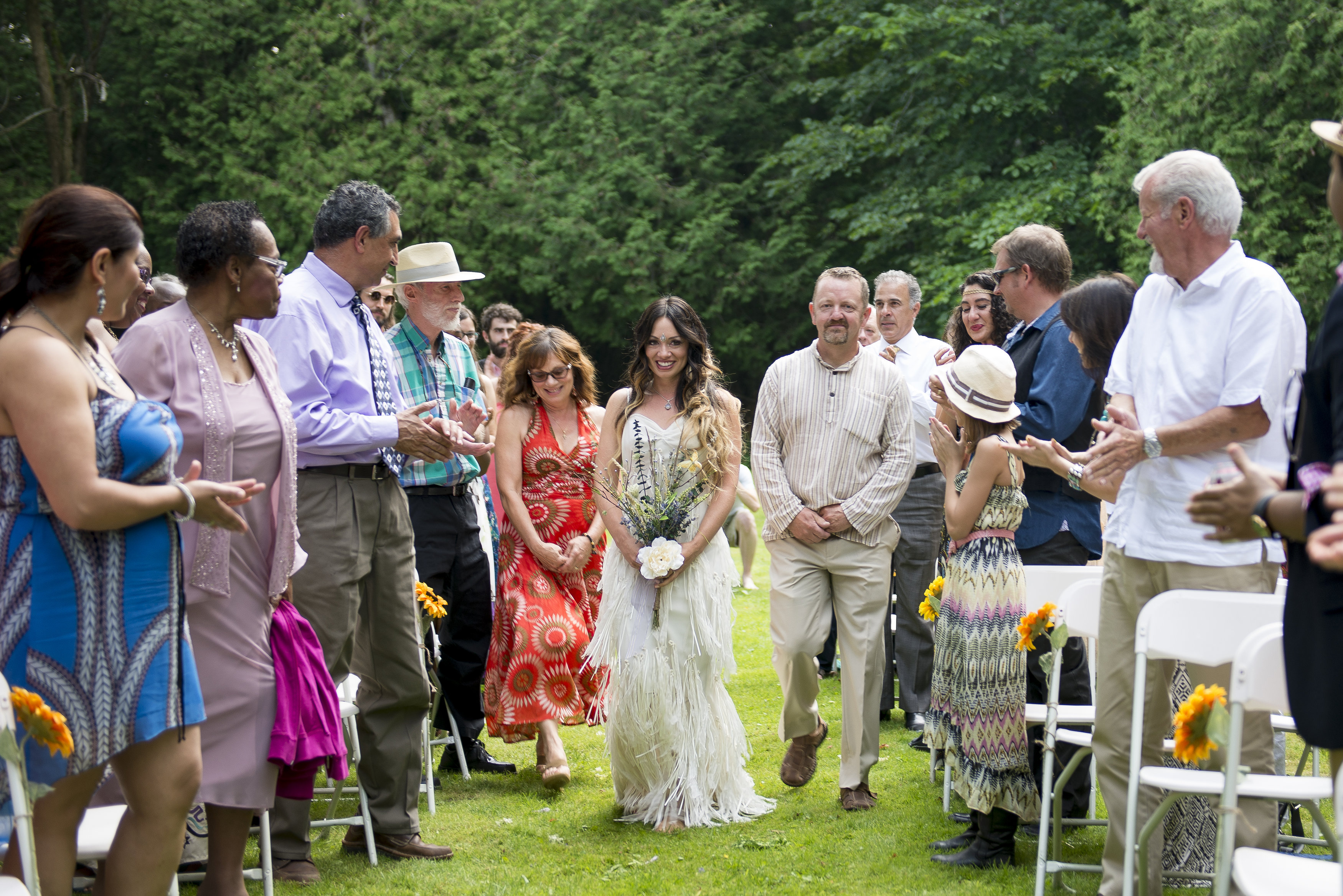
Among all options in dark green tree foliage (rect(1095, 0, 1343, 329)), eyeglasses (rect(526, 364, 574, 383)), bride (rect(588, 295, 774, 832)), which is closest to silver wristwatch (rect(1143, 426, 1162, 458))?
bride (rect(588, 295, 774, 832))

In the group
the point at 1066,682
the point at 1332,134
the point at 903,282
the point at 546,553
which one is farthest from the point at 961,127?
the point at 1332,134

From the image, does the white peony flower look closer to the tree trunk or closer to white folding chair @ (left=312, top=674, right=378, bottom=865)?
white folding chair @ (left=312, top=674, right=378, bottom=865)

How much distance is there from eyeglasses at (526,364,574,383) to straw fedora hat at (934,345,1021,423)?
7.43 ft

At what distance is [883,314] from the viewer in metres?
8.45

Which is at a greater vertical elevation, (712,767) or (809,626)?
(809,626)

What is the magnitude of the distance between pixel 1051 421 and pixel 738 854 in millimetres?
2297

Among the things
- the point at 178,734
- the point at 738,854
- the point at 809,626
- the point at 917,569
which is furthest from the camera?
the point at 917,569

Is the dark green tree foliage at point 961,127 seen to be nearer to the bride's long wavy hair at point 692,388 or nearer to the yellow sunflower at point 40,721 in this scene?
the bride's long wavy hair at point 692,388

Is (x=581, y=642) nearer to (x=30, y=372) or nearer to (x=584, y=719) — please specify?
(x=584, y=719)

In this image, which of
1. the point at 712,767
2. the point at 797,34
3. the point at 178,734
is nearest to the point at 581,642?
the point at 712,767

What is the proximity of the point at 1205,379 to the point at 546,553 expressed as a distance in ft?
11.2

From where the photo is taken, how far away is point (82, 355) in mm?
3201

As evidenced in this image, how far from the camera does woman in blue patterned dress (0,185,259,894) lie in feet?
9.94

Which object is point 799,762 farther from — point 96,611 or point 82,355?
point 82,355
